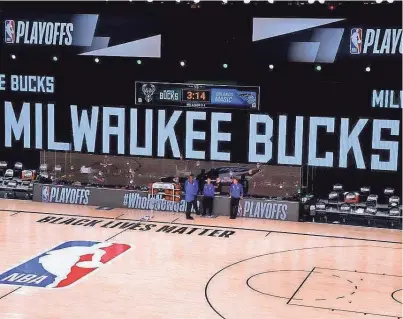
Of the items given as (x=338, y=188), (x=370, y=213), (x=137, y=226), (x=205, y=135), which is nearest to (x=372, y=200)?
(x=370, y=213)

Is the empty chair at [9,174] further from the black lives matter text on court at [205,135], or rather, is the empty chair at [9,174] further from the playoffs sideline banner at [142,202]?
the playoffs sideline banner at [142,202]

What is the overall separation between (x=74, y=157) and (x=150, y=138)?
3169 mm

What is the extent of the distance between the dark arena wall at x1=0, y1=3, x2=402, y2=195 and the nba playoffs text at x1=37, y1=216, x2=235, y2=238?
Result: 12.4 ft

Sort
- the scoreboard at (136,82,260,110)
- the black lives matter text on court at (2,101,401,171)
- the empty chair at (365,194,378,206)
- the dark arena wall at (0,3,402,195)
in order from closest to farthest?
the dark arena wall at (0,3,402,195), the empty chair at (365,194,378,206), the black lives matter text on court at (2,101,401,171), the scoreboard at (136,82,260,110)

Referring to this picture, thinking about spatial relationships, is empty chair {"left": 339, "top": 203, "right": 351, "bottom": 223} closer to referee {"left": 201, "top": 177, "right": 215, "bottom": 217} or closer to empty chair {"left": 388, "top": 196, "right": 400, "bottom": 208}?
empty chair {"left": 388, "top": 196, "right": 400, "bottom": 208}

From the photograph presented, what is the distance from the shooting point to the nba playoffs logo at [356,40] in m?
25.7

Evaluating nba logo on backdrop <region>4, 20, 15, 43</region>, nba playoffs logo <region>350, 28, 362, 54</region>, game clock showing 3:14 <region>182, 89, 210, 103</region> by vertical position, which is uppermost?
nba logo on backdrop <region>4, 20, 15, 43</region>

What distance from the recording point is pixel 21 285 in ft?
59.6

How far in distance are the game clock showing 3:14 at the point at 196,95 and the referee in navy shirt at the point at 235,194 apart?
3250 mm

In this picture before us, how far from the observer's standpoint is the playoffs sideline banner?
26.8m

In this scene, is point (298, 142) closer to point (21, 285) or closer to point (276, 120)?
point (276, 120)

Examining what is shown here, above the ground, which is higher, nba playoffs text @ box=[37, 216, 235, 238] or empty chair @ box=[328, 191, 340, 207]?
empty chair @ box=[328, 191, 340, 207]

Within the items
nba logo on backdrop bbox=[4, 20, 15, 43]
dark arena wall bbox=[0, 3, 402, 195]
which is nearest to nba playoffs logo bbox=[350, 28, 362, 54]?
dark arena wall bbox=[0, 3, 402, 195]

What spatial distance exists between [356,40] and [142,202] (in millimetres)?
9343
